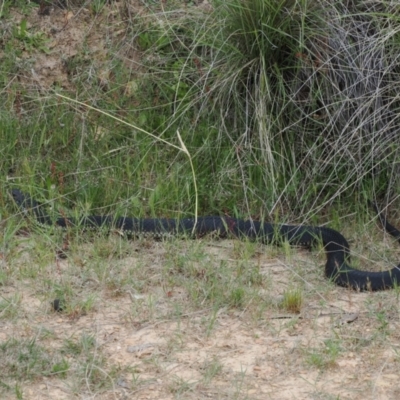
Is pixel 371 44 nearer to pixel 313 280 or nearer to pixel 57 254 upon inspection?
pixel 313 280

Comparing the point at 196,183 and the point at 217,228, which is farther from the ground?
the point at 196,183

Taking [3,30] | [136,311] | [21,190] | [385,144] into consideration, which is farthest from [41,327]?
[3,30]

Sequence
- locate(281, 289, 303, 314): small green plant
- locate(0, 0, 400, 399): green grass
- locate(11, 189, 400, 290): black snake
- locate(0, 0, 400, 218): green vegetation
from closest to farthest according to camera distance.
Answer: locate(0, 0, 400, 399): green grass
locate(281, 289, 303, 314): small green plant
locate(11, 189, 400, 290): black snake
locate(0, 0, 400, 218): green vegetation

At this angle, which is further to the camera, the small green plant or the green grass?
the small green plant

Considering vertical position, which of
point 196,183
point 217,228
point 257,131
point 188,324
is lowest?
point 188,324

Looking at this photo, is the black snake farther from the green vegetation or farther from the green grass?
the green vegetation

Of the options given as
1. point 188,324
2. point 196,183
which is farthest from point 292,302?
point 196,183

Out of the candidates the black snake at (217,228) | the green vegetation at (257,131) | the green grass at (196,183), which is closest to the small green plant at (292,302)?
the green grass at (196,183)

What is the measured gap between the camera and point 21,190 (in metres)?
5.68

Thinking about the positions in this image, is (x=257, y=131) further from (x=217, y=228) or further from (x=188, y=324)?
(x=188, y=324)

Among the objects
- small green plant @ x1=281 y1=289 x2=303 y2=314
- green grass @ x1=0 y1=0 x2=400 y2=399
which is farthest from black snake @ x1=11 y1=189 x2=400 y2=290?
small green plant @ x1=281 y1=289 x2=303 y2=314

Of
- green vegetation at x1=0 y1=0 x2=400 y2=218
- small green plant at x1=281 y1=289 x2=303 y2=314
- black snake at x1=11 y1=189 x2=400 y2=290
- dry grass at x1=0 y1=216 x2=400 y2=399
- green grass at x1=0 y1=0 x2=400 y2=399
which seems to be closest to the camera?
dry grass at x1=0 y1=216 x2=400 y2=399

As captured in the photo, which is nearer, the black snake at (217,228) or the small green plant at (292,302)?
the small green plant at (292,302)

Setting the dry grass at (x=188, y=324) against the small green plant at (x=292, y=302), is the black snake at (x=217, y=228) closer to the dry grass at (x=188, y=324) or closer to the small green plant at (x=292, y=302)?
the dry grass at (x=188, y=324)
